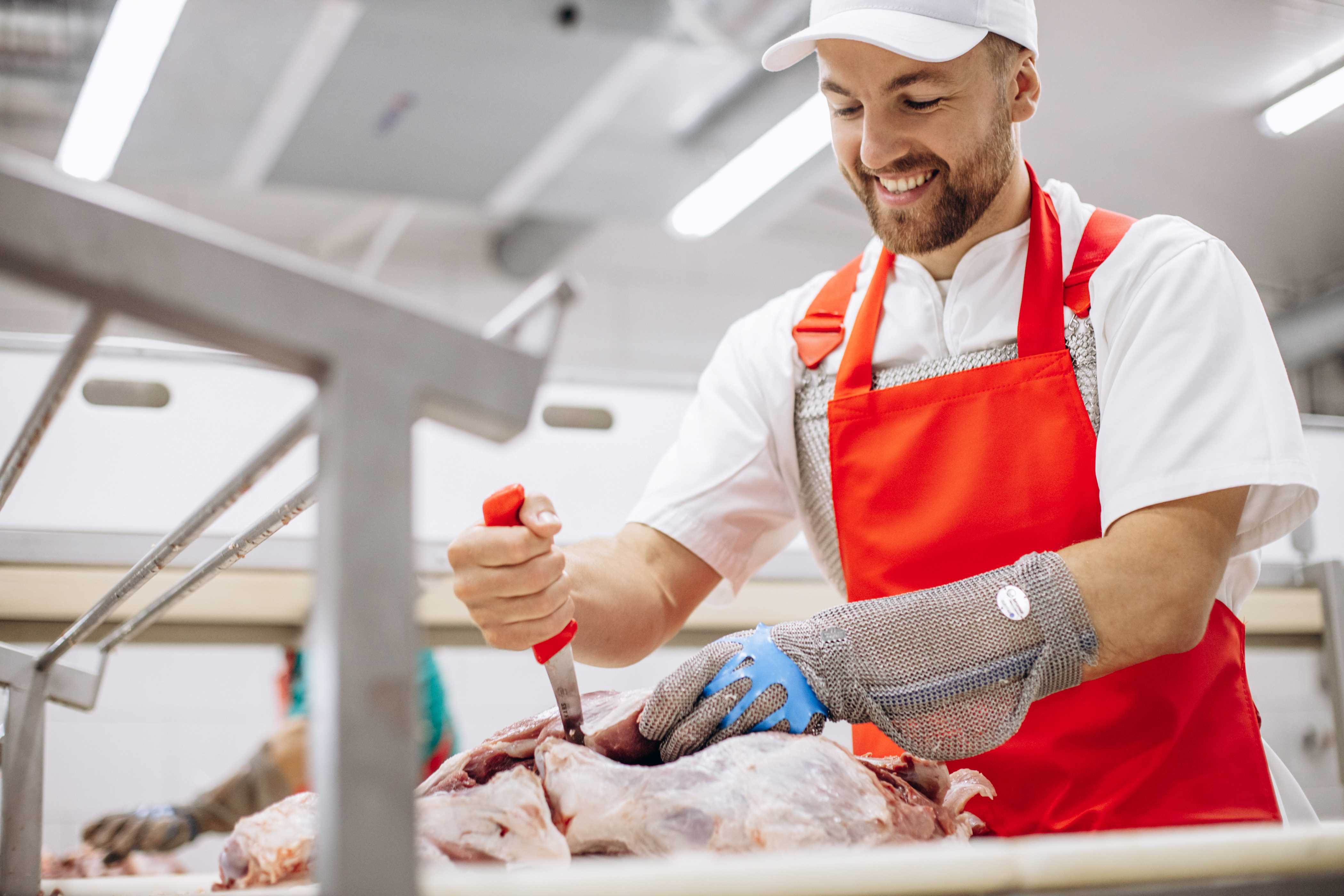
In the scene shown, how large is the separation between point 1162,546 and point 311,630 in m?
0.98

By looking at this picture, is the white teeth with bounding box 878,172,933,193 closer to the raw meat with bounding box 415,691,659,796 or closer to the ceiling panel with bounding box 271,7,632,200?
Result: the raw meat with bounding box 415,691,659,796

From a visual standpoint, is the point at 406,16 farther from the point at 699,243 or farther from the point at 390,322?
the point at 699,243

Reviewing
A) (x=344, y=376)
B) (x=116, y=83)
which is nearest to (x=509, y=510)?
(x=344, y=376)

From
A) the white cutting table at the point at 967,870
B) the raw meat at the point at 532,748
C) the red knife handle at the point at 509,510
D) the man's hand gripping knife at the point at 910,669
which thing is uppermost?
the red knife handle at the point at 509,510

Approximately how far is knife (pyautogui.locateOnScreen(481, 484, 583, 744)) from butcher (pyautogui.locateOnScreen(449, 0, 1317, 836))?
0.08ft

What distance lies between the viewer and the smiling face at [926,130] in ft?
5.08

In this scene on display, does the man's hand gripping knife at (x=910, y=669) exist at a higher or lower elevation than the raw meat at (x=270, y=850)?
higher

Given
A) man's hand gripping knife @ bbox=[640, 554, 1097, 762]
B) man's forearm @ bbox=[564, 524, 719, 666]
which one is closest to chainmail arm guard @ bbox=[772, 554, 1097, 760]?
man's hand gripping knife @ bbox=[640, 554, 1097, 762]

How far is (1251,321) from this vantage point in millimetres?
1380

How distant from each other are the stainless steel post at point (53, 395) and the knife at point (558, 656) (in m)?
0.41

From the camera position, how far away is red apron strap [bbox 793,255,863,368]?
5.50ft

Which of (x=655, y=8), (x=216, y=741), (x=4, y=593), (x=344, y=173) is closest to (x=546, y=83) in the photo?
(x=655, y=8)

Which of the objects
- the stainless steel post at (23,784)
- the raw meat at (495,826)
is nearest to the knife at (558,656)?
the raw meat at (495,826)

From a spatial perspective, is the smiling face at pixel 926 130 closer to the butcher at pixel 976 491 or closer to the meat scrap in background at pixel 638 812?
the butcher at pixel 976 491
